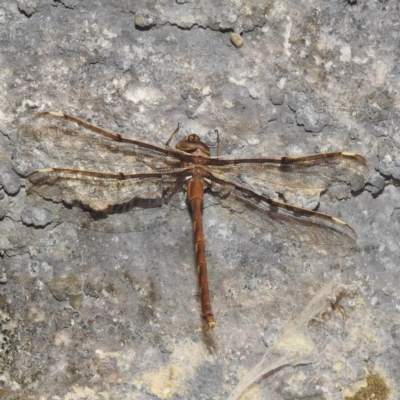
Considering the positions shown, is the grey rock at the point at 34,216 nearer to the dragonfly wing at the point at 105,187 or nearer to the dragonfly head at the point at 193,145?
the dragonfly wing at the point at 105,187

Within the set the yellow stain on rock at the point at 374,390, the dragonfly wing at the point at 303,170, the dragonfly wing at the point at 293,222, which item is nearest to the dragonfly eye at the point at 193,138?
the dragonfly wing at the point at 303,170

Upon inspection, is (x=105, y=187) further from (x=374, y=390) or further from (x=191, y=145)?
(x=374, y=390)

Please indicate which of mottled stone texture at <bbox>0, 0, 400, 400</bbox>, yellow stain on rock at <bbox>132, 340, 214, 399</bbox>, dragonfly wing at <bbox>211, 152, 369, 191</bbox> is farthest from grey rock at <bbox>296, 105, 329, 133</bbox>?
yellow stain on rock at <bbox>132, 340, 214, 399</bbox>

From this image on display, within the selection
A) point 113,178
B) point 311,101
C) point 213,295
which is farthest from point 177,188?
point 311,101

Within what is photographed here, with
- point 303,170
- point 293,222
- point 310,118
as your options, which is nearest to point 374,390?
point 293,222

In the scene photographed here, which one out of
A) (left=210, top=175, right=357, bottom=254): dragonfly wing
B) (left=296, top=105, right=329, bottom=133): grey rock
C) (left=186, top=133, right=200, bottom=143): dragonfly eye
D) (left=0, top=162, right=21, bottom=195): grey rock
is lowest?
(left=0, top=162, right=21, bottom=195): grey rock

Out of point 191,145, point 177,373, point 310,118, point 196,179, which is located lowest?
point 177,373

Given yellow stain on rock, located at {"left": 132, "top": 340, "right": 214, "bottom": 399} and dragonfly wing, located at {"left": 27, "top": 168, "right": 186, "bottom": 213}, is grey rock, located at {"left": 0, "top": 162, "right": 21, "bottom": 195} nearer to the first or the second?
dragonfly wing, located at {"left": 27, "top": 168, "right": 186, "bottom": 213}
